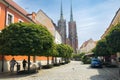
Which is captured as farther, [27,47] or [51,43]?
[51,43]

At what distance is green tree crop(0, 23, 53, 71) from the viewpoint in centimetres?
2334

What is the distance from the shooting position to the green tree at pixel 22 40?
76.6 ft

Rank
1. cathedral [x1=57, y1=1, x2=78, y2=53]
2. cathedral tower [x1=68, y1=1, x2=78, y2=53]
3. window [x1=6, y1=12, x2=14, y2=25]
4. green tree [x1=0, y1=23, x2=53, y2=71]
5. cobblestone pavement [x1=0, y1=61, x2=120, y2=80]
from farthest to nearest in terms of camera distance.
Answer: cathedral tower [x1=68, y1=1, x2=78, y2=53] → cathedral [x1=57, y1=1, x2=78, y2=53] → window [x1=6, y1=12, x2=14, y2=25] → green tree [x1=0, y1=23, x2=53, y2=71] → cobblestone pavement [x1=0, y1=61, x2=120, y2=80]

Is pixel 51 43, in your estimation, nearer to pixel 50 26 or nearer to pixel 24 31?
pixel 24 31

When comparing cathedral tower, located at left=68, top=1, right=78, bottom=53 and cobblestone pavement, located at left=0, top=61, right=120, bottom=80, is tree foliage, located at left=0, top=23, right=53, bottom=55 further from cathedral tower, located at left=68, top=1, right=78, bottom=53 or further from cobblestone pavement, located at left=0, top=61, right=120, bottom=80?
cathedral tower, located at left=68, top=1, right=78, bottom=53

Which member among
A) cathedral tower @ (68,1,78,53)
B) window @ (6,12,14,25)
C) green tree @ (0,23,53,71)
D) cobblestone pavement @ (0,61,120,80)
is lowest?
cobblestone pavement @ (0,61,120,80)

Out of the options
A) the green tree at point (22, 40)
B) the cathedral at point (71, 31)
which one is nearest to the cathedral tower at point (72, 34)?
the cathedral at point (71, 31)

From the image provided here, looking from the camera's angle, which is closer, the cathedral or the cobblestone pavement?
the cobblestone pavement

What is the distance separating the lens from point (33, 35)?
24.4 metres

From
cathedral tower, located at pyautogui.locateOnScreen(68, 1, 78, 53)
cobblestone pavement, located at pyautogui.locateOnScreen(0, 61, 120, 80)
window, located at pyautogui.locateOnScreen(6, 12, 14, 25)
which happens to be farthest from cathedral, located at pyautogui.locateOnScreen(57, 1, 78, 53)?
cobblestone pavement, located at pyautogui.locateOnScreen(0, 61, 120, 80)

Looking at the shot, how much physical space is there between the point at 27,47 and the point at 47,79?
19.2 feet

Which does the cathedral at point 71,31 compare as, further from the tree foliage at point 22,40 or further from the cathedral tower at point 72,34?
the tree foliage at point 22,40

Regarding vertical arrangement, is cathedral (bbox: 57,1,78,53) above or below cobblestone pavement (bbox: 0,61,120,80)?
above

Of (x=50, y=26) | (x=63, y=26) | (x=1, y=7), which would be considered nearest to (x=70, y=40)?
(x=63, y=26)
